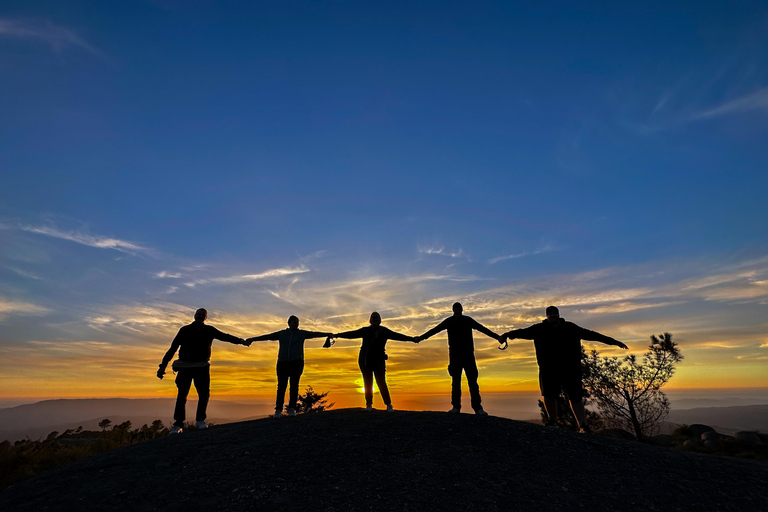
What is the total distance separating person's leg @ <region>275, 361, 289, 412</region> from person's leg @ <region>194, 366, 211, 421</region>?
165 cm

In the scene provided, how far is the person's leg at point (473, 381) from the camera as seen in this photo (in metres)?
9.98

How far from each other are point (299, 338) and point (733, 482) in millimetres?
8927

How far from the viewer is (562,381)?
970cm

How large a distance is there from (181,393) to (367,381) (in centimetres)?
445

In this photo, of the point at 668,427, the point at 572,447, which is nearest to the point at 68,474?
the point at 572,447

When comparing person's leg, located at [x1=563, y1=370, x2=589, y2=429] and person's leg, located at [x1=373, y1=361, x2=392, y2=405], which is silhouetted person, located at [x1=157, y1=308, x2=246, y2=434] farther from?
person's leg, located at [x1=563, y1=370, x2=589, y2=429]

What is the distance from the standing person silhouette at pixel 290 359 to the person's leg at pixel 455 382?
12.5ft

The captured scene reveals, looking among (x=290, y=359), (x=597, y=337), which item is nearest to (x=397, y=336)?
(x=290, y=359)

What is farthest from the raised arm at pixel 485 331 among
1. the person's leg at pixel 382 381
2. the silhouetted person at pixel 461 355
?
the person's leg at pixel 382 381

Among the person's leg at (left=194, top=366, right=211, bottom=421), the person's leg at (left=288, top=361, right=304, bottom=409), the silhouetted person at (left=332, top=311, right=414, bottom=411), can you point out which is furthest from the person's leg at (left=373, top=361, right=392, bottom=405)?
the person's leg at (left=194, top=366, right=211, bottom=421)

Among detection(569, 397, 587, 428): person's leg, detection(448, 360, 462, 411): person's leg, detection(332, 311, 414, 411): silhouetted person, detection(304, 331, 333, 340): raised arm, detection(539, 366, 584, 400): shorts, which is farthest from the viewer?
detection(304, 331, 333, 340): raised arm

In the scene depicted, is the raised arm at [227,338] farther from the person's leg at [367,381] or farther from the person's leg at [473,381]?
the person's leg at [473,381]

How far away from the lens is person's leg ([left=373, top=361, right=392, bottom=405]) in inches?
422

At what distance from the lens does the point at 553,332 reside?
32.4ft
